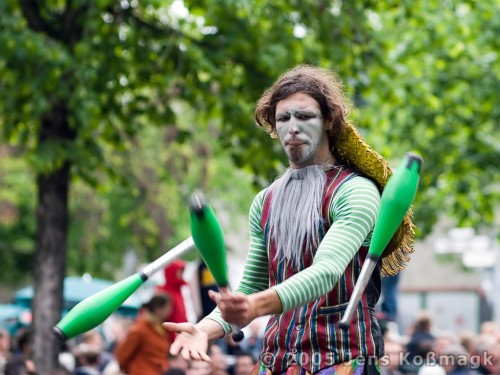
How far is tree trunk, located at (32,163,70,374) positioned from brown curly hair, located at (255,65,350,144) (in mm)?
7325

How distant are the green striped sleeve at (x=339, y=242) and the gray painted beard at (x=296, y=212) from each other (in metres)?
0.08

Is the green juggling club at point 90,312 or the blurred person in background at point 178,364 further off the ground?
the blurred person in background at point 178,364

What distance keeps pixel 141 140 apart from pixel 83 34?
27.8 feet

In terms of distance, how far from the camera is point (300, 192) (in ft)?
13.0

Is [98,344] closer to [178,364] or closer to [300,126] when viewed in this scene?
[178,364]

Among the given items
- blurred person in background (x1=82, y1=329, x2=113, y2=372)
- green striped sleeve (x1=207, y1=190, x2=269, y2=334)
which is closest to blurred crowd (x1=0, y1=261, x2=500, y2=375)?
blurred person in background (x1=82, y1=329, x2=113, y2=372)

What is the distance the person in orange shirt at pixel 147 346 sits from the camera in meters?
9.63

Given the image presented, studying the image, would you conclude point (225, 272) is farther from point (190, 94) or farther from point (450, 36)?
point (450, 36)

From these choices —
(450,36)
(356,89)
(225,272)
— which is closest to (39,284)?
(356,89)

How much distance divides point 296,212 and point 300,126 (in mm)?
298

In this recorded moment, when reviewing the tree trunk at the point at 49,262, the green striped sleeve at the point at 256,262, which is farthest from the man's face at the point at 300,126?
the tree trunk at the point at 49,262

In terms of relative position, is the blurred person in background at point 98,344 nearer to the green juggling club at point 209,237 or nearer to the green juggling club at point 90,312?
the green juggling club at point 90,312

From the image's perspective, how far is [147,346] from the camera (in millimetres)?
9664

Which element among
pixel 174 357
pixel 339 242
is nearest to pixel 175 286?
pixel 174 357
